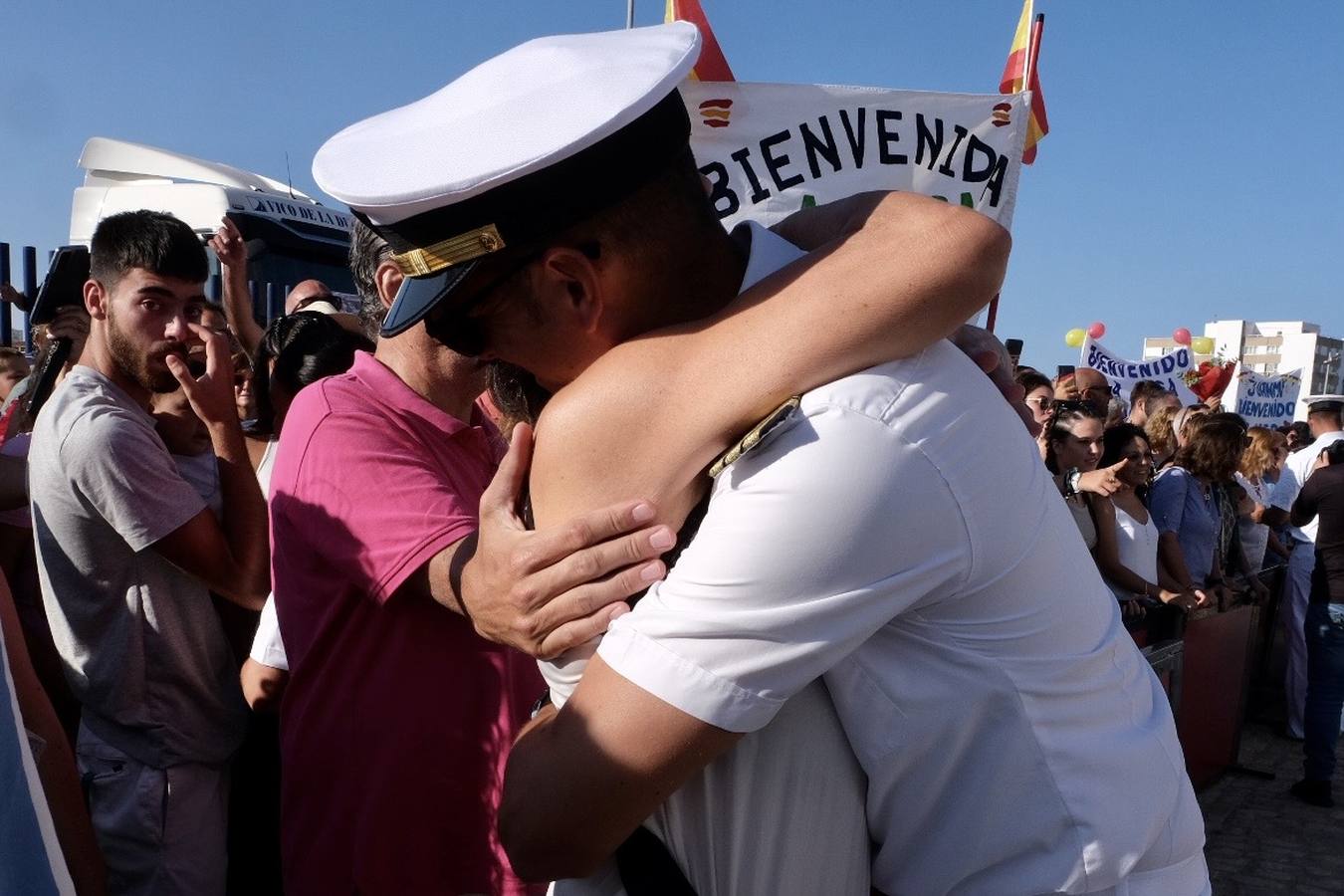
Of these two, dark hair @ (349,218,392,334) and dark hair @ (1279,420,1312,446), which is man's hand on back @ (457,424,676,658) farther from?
dark hair @ (1279,420,1312,446)

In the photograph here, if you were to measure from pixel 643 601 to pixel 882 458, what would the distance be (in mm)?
265

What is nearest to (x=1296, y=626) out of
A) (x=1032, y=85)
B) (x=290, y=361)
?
(x=1032, y=85)

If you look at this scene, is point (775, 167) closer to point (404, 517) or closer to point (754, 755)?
point (404, 517)

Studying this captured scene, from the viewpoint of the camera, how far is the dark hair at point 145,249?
3.18m

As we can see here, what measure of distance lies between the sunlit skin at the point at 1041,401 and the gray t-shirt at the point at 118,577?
515 centimetres

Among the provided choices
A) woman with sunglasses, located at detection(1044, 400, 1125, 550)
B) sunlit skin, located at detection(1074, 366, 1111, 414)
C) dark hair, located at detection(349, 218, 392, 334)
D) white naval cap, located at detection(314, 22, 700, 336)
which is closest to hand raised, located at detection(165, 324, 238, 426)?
dark hair, located at detection(349, 218, 392, 334)

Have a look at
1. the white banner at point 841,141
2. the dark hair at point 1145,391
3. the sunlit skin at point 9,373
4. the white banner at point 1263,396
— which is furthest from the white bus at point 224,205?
the white banner at point 1263,396

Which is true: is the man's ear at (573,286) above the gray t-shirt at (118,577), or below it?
above

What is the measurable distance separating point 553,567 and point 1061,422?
5688 mm

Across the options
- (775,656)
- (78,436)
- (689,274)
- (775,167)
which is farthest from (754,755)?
(775,167)

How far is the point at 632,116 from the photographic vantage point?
1.11m

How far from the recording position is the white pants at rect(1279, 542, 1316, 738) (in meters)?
8.38

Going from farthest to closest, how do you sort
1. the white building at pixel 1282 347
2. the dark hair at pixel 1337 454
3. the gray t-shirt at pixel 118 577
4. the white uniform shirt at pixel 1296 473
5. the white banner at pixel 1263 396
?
the white building at pixel 1282 347 → the white banner at pixel 1263 396 → the white uniform shirt at pixel 1296 473 → the dark hair at pixel 1337 454 → the gray t-shirt at pixel 118 577

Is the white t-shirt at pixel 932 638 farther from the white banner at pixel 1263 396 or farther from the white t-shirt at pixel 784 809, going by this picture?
the white banner at pixel 1263 396
